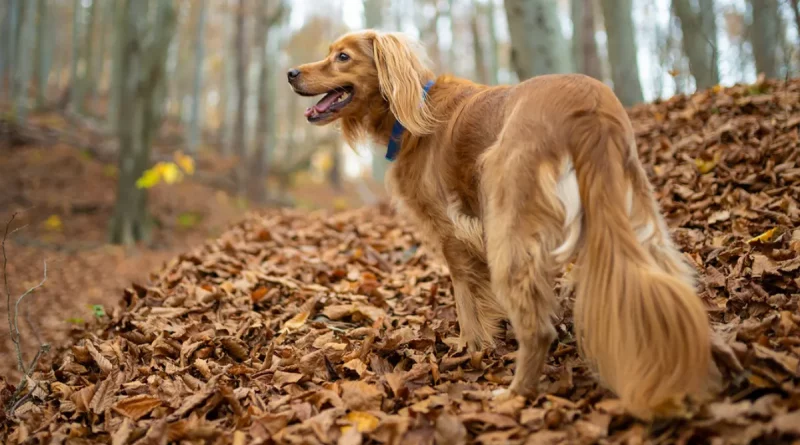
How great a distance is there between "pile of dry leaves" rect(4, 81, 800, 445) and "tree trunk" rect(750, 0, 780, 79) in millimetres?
3276

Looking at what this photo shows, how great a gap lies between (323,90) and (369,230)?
2.72 m

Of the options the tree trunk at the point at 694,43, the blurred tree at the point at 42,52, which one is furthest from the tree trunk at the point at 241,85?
the tree trunk at the point at 694,43

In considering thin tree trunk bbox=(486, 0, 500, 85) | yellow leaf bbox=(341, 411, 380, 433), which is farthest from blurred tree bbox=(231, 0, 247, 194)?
yellow leaf bbox=(341, 411, 380, 433)

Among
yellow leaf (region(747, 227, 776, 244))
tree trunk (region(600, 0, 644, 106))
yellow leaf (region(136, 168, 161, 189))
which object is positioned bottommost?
yellow leaf (region(747, 227, 776, 244))

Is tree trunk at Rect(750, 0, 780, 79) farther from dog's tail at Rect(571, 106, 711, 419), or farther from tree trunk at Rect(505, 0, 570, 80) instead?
dog's tail at Rect(571, 106, 711, 419)

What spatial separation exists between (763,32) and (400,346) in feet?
27.8

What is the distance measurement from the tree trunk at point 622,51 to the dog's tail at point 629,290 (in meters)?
6.03

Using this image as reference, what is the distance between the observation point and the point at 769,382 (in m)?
2.29

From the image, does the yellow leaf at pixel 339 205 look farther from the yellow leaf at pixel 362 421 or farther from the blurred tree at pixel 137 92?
the yellow leaf at pixel 362 421

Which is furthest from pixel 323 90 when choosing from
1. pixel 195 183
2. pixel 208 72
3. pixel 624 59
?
pixel 208 72

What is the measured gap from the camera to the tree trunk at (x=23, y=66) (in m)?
13.6

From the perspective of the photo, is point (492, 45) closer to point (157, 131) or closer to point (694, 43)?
point (157, 131)

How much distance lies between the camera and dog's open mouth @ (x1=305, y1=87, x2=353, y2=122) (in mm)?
3932

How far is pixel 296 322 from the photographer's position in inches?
159
